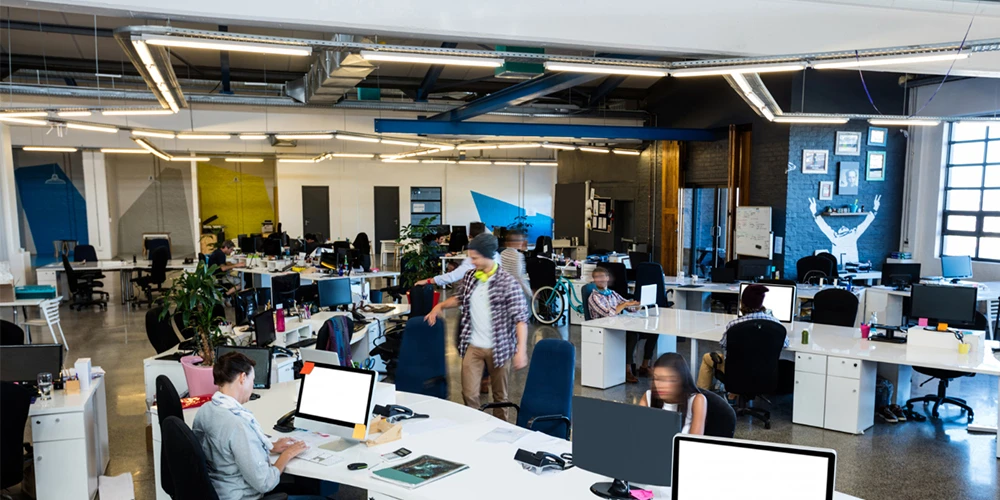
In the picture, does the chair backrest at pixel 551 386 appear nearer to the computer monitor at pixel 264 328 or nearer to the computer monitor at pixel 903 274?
the computer monitor at pixel 264 328

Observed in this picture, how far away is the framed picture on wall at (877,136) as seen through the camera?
1173cm

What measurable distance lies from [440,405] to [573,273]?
302 inches

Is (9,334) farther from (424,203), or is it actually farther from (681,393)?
(424,203)

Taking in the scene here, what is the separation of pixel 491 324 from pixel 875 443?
3.45 m

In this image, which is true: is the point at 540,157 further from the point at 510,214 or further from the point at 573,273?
the point at 573,273

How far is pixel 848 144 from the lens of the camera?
11.6 meters

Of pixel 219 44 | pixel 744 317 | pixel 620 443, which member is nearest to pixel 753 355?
pixel 744 317

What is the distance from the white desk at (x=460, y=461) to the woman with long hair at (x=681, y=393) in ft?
1.47

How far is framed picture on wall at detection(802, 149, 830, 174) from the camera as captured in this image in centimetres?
1138

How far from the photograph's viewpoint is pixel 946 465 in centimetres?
516

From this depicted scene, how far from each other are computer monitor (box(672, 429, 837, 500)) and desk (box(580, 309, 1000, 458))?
376 cm

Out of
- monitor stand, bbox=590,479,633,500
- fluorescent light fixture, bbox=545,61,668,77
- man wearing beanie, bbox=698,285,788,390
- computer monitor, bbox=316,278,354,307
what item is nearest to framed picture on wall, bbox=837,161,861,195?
man wearing beanie, bbox=698,285,788,390

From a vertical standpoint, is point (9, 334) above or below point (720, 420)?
below

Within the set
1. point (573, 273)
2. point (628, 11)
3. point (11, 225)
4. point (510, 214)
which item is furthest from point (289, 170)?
point (628, 11)
